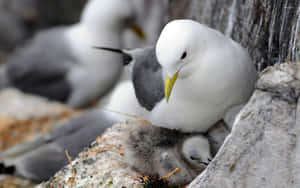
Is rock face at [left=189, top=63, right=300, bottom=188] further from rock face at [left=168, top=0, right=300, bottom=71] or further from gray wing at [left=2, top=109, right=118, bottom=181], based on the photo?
gray wing at [left=2, top=109, right=118, bottom=181]

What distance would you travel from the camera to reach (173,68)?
69.5 inches

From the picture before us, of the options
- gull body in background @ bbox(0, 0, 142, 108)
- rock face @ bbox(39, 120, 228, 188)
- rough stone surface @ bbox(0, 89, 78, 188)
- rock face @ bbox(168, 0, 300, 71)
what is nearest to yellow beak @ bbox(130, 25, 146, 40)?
gull body in background @ bbox(0, 0, 142, 108)

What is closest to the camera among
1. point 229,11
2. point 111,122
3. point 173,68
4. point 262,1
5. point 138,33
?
point 173,68

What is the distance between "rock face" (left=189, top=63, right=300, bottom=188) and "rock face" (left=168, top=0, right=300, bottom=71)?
0.25 m

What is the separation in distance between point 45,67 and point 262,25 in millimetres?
2620

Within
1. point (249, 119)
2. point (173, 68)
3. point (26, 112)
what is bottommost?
point (26, 112)

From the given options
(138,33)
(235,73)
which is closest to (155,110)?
(235,73)

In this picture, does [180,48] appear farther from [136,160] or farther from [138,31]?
[138,31]

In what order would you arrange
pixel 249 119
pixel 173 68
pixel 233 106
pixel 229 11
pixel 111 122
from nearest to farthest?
pixel 249 119 < pixel 173 68 < pixel 233 106 < pixel 229 11 < pixel 111 122

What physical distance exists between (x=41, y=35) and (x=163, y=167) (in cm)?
291

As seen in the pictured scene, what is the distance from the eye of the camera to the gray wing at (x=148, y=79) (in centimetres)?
217

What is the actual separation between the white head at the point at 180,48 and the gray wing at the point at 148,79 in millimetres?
313

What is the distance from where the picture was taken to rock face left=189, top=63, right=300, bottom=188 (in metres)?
1.56

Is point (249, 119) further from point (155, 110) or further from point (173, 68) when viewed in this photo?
point (155, 110)
